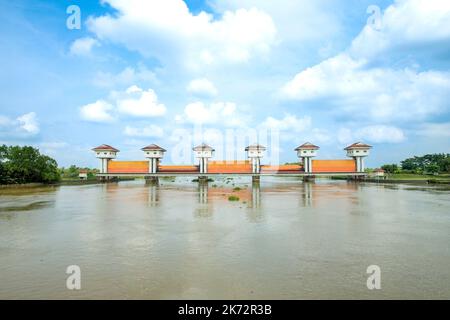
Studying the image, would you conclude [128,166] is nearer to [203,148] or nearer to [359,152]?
[203,148]

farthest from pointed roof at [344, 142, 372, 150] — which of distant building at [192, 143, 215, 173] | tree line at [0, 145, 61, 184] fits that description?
tree line at [0, 145, 61, 184]

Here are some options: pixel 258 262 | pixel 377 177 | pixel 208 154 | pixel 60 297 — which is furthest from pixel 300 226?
pixel 377 177

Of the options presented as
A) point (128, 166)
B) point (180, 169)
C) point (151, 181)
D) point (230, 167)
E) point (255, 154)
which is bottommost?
point (151, 181)

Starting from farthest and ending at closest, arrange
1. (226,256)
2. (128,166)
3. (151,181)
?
(128,166)
(151,181)
(226,256)

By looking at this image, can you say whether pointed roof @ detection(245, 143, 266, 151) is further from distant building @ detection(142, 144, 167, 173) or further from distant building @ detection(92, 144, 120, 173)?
distant building @ detection(92, 144, 120, 173)

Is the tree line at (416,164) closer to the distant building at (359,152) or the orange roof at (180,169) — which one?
the distant building at (359,152)

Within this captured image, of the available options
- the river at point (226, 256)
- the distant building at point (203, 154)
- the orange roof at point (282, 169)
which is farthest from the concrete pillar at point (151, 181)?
the river at point (226, 256)

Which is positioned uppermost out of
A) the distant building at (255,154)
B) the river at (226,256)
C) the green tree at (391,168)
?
the distant building at (255,154)

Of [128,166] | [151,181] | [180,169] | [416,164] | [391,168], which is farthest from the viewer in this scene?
[416,164]

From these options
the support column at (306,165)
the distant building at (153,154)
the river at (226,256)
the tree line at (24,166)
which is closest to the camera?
the river at (226,256)

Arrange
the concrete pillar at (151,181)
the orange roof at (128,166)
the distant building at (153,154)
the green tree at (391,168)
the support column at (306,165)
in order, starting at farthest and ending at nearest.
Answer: the green tree at (391,168), the orange roof at (128,166), the distant building at (153,154), the support column at (306,165), the concrete pillar at (151,181)

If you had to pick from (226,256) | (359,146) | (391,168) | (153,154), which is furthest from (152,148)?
(391,168)

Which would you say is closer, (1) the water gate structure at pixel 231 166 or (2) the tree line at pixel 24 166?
(2) the tree line at pixel 24 166
